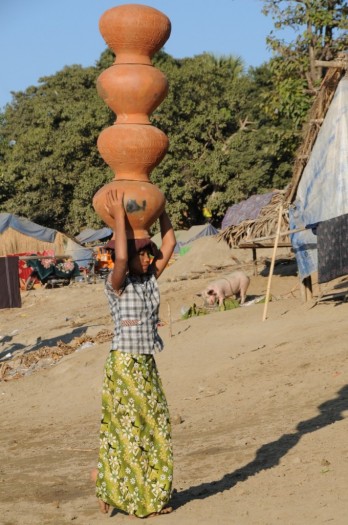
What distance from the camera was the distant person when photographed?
18.9 ft

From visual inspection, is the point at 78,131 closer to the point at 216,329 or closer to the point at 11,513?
the point at 216,329

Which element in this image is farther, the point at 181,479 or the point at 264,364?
the point at 264,364

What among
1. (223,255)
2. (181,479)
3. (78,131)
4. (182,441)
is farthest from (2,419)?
(78,131)

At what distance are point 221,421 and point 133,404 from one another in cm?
403

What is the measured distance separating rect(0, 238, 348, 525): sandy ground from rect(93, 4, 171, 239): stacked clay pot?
6.26 feet

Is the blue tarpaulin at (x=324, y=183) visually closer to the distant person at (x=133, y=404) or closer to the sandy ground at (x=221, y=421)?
the sandy ground at (x=221, y=421)

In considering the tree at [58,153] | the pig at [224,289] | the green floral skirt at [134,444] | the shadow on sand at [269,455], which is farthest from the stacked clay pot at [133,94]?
the tree at [58,153]

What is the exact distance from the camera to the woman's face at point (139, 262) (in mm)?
5918

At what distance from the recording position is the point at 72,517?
6.16 meters

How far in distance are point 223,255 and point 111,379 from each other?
25.7 metres

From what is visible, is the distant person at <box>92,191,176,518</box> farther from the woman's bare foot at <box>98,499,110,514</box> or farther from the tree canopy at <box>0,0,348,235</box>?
the tree canopy at <box>0,0,348,235</box>

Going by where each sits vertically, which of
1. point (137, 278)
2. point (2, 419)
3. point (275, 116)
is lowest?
point (2, 419)

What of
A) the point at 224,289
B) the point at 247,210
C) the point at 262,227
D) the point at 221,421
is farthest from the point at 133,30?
the point at 247,210

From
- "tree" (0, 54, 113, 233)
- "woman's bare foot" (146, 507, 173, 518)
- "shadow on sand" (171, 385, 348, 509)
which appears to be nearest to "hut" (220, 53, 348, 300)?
"shadow on sand" (171, 385, 348, 509)
